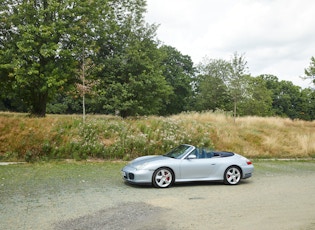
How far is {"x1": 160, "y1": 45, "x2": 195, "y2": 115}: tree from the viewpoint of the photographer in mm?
59531

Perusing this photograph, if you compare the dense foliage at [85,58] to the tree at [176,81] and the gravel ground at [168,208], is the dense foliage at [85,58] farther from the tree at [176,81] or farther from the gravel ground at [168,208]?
the tree at [176,81]

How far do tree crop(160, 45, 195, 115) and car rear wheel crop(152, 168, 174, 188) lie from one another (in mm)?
47924

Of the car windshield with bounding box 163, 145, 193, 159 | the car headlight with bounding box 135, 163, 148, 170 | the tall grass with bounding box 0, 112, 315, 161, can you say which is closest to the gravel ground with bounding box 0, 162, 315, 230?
the car headlight with bounding box 135, 163, 148, 170

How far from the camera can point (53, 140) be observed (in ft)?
53.9

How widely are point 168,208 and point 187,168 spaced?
2.87 metres

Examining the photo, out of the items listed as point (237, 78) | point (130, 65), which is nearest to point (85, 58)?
point (130, 65)

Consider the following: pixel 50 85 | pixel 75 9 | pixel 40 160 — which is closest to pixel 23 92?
pixel 50 85

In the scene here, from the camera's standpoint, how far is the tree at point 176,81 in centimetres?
5953

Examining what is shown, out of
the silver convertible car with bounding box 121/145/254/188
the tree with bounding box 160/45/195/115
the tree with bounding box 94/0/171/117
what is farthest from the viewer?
the tree with bounding box 160/45/195/115

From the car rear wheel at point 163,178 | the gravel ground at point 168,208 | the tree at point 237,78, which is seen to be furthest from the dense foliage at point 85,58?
the gravel ground at point 168,208

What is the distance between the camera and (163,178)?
10250 millimetres

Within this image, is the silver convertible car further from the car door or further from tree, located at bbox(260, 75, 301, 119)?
tree, located at bbox(260, 75, 301, 119)

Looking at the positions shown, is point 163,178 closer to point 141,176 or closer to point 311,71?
point 141,176

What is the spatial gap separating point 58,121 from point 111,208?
1094 centimetres
